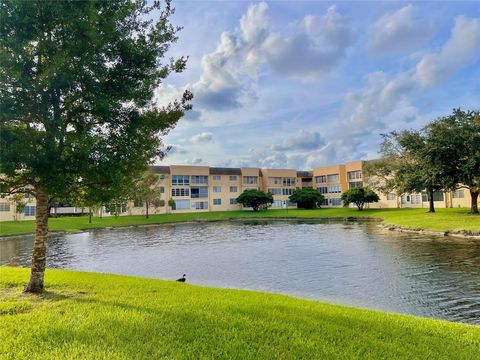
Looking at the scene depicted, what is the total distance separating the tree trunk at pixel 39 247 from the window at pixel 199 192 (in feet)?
232

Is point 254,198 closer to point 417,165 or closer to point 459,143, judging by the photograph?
point 417,165

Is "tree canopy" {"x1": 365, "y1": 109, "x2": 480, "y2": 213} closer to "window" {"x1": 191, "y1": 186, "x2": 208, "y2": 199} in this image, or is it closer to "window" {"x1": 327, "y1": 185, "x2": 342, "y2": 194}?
"window" {"x1": 327, "y1": 185, "x2": 342, "y2": 194}

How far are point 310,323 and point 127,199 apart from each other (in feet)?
23.4

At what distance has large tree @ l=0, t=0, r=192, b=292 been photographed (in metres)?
7.26

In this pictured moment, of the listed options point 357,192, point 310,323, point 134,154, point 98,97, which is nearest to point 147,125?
point 134,154

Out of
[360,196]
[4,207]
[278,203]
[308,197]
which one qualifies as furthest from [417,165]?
[4,207]

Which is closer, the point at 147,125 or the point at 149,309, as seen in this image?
the point at 149,309

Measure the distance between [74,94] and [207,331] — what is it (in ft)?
19.9

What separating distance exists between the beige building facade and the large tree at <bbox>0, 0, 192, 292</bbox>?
6192 cm

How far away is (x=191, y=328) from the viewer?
579 centimetres

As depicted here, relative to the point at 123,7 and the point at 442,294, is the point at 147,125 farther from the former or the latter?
the point at 442,294

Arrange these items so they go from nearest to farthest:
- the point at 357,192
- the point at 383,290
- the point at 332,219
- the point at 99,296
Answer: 1. the point at 99,296
2. the point at 383,290
3. the point at 332,219
4. the point at 357,192

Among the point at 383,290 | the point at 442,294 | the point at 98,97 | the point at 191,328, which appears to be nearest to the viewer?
the point at 191,328

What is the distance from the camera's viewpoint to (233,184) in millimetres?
84875
